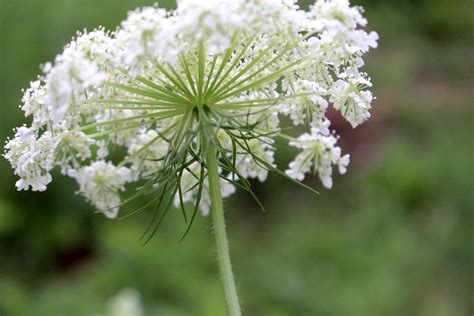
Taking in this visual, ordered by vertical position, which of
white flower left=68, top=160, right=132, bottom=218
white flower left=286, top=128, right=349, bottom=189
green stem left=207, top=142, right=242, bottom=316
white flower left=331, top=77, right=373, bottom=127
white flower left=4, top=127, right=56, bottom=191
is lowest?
green stem left=207, top=142, right=242, bottom=316

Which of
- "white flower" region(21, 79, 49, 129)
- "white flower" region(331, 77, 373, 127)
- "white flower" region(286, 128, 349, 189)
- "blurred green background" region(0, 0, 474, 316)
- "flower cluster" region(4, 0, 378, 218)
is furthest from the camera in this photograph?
"blurred green background" region(0, 0, 474, 316)

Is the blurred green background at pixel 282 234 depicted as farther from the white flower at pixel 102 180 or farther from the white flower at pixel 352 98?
the white flower at pixel 352 98

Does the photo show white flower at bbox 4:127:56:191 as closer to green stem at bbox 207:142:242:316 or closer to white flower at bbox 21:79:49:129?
white flower at bbox 21:79:49:129

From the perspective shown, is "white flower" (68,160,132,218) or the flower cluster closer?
the flower cluster

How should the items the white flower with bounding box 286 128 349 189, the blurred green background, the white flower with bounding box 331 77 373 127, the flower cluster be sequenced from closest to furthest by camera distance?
the flower cluster, the white flower with bounding box 331 77 373 127, the white flower with bounding box 286 128 349 189, the blurred green background

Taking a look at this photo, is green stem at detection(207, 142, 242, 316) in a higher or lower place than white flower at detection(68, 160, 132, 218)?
lower

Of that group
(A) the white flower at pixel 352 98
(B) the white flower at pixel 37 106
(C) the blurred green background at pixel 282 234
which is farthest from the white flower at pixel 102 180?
(C) the blurred green background at pixel 282 234

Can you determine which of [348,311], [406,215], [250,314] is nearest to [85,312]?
[250,314]

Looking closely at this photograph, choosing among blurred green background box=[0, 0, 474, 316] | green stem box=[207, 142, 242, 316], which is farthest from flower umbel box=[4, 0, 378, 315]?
blurred green background box=[0, 0, 474, 316]
